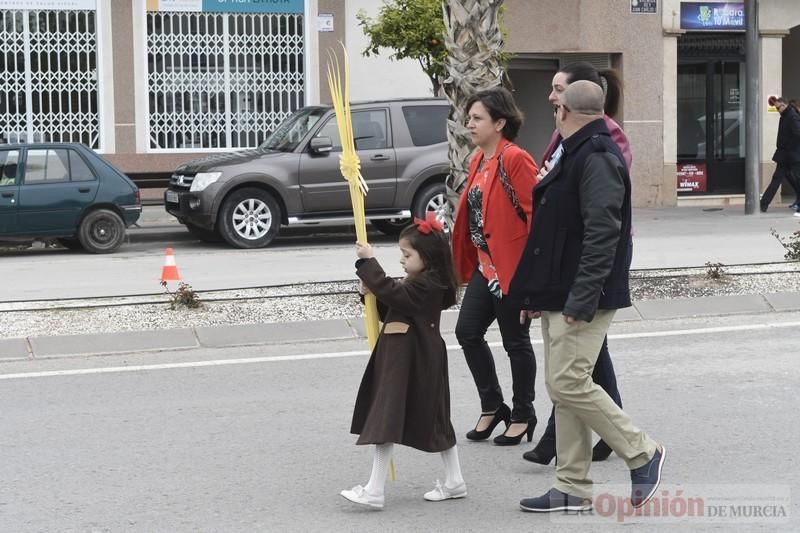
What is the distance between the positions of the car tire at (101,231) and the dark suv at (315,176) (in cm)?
94

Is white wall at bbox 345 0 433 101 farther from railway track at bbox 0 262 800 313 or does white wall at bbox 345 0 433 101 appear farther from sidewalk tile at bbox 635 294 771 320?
sidewalk tile at bbox 635 294 771 320

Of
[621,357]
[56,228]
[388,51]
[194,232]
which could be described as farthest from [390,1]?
[621,357]

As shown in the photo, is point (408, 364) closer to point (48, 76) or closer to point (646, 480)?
point (646, 480)

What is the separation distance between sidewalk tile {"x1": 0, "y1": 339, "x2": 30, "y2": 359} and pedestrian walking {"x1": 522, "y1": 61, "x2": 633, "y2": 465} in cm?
429

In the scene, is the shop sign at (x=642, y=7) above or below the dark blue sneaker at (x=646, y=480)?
above

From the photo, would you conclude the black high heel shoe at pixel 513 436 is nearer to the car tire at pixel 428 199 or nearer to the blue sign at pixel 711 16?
the car tire at pixel 428 199

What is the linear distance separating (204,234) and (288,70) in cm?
457

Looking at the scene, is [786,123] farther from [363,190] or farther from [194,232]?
[363,190]

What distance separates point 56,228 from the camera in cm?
1523

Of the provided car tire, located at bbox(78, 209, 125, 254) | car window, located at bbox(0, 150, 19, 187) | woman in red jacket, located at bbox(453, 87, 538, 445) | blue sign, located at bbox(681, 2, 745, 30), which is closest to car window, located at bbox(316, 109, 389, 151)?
car tire, located at bbox(78, 209, 125, 254)

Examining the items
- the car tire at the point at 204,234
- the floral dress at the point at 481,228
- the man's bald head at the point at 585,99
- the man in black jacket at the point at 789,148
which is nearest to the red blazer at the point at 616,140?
the floral dress at the point at 481,228

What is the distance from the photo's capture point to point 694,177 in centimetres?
2172

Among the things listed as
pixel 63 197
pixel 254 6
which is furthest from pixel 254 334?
pixel 254 6

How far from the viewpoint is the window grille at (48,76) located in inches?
757
